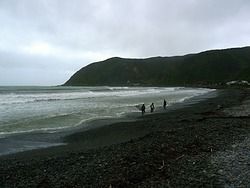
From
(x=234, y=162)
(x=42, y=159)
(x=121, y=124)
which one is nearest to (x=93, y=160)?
(x=42, y=159)

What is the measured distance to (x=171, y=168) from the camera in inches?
342

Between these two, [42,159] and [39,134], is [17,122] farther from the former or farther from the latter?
[42,159]

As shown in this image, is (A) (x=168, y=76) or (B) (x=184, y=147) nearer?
(B) (x=184, y=147)

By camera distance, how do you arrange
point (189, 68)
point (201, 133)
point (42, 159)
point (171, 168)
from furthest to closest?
point (189, 68) → point (201, 133) → point (42, 159) → point (171, 168)

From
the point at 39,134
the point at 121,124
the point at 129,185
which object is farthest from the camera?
the point at 121,124

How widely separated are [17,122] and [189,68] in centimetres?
17894

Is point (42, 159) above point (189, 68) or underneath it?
underneath

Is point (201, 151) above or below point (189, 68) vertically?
below

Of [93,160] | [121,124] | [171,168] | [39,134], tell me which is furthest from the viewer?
[121,124]

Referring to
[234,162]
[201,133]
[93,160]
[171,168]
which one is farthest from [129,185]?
[201,133]

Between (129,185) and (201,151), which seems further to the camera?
(201,151)

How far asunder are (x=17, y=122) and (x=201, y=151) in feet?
53.6

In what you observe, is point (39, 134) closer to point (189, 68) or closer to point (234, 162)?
point (234, 162)

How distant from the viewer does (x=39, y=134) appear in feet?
55.2
